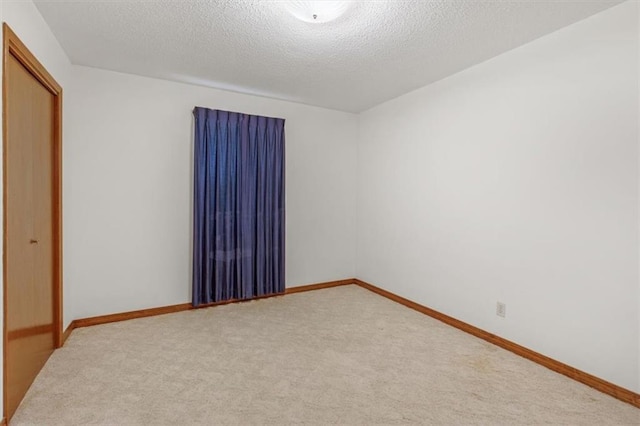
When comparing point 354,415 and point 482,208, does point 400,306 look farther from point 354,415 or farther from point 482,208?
point 354,415

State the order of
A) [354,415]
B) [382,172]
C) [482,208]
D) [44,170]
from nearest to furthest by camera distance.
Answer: [354,415], [44,170], [482,208], [382,172]

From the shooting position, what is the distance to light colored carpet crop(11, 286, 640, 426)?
1887 millimetres

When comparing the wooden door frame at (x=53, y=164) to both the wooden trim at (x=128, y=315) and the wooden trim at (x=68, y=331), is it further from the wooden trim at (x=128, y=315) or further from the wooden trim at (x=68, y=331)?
the wooden trim at (x=128, y=315)

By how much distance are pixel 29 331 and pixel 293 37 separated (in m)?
2.61

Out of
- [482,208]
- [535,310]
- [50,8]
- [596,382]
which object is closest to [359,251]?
[482,208]

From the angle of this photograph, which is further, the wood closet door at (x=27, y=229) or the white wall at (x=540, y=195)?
the white wall at (x=540, y=195)

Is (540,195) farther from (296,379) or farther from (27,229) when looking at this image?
(27,229)

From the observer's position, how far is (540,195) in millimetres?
2514

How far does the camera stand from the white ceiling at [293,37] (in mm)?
2127

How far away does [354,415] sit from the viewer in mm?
1888

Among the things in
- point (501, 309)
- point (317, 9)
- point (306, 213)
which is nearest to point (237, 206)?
point (306, 213)

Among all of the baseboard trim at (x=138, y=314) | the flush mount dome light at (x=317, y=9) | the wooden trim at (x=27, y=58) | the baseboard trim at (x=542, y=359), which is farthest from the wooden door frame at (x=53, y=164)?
the baseboard trim at (x=542, y=359)

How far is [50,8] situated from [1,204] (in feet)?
4.37

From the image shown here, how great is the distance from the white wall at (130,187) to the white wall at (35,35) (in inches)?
14.1
